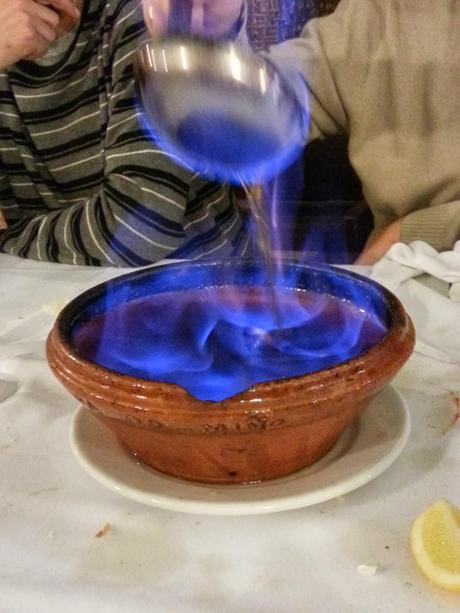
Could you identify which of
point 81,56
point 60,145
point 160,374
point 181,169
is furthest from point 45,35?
point 160,374

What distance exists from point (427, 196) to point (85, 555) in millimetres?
1083

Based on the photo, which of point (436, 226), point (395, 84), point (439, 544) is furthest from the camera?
point (395, 84)

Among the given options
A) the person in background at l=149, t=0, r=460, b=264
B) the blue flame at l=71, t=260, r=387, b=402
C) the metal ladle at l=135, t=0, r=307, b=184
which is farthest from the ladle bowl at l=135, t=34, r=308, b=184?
the person in background at l=149, t=0, r=460, b=264

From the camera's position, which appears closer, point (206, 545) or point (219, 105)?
point (206, 545)

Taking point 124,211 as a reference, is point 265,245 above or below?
above

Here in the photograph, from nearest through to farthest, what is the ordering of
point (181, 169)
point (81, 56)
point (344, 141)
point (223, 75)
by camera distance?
point (223, 75) < point (181, 169) < point (81, 56) < point (344, 141)

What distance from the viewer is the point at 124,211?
1240 millimetres

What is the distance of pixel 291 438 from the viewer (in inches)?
20.6

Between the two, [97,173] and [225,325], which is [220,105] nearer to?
[225,325]

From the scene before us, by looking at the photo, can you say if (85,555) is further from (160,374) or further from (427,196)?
(427,196)

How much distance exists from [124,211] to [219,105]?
614mm

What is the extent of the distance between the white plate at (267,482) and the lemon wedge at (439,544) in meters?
0.06

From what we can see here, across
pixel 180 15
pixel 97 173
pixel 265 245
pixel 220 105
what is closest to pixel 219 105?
pixel 220 105

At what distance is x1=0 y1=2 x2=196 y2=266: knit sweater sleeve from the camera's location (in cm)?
119
